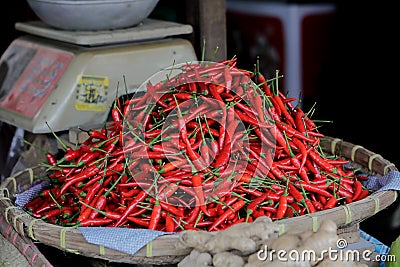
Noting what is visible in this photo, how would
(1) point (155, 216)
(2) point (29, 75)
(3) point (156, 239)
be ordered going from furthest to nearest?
1. (2) point (29, 75)
2. (1) point (155, 216)
3. (3) point (156, 239)

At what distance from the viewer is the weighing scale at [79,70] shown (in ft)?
9.42

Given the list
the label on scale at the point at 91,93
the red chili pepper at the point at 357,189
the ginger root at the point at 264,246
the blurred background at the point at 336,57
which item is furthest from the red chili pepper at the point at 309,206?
the blurred background at the point at 336,57

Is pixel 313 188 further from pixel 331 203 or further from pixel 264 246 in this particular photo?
pixel 264 246

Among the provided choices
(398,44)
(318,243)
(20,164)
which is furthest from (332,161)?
(398,44)

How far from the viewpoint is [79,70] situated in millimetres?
2873

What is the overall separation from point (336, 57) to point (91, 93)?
3.26 metres

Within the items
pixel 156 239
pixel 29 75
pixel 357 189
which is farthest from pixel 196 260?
pixel 29 75

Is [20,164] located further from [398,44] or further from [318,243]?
[398,44]

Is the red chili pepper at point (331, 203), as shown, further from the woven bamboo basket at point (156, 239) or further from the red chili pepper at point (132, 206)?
the red chili pepper at point (132, 206)

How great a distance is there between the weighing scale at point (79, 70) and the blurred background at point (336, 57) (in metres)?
2.18

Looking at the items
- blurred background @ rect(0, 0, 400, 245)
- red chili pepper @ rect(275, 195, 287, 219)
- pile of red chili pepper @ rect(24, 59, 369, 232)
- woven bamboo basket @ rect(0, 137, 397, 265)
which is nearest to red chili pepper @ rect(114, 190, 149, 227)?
pile of red chili pepper @ rect(24, 59, 369, 232)

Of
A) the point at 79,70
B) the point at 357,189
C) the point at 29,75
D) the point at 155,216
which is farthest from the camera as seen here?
the point at 29,75

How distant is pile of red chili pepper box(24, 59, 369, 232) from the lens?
221 cm

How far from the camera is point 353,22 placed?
5.51 meters
